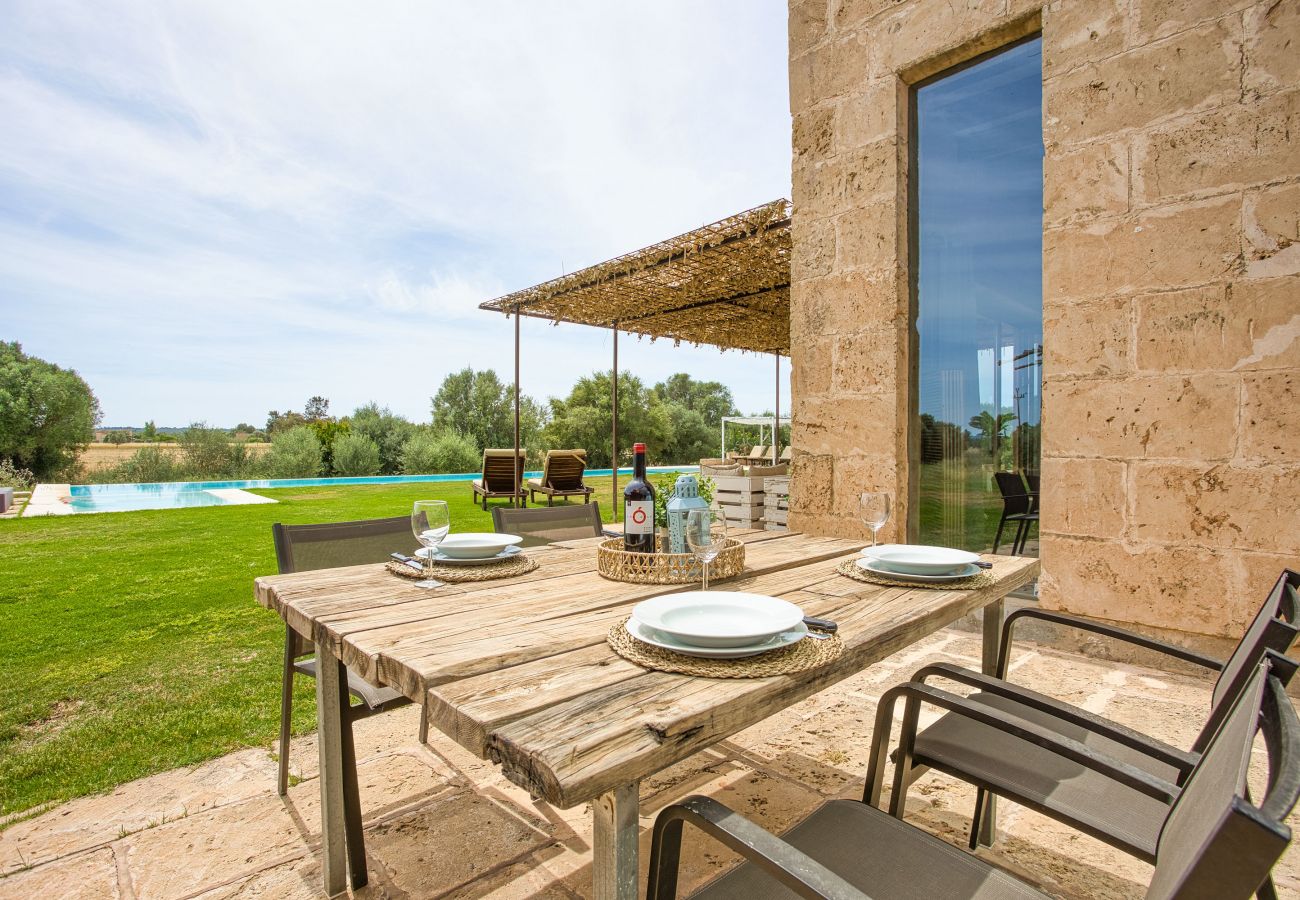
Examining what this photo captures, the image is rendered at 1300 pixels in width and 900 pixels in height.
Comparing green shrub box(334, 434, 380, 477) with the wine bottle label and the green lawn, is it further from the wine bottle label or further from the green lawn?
the wine bottle label

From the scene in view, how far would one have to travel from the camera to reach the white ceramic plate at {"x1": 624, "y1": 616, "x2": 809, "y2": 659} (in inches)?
33.6

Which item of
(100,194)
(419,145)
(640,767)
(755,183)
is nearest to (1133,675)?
(640,767)

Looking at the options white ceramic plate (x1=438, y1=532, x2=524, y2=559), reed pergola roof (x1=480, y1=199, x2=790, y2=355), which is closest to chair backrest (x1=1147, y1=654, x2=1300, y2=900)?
white ceramic plate (x1=438, y1=532, x2=524, y2=559)

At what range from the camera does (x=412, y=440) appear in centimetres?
1747

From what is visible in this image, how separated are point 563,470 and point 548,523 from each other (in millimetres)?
7220

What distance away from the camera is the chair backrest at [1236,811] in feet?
1.31

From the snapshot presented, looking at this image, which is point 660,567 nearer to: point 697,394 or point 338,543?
point 338,543

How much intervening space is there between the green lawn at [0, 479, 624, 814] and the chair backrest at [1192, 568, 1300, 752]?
2436mm

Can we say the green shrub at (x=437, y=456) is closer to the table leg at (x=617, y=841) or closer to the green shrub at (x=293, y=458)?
the green shrub at (x=293, y=458)

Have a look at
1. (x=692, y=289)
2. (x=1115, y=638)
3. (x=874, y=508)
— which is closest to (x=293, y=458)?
(x=692, y=289)

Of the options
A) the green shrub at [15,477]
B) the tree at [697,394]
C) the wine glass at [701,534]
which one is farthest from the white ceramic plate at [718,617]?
the tree at [697,394]

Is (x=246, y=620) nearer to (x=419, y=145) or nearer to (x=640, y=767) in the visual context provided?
(x=640, y=767)

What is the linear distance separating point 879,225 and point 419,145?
9265 millimetres

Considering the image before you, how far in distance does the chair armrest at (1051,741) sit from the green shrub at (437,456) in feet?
56.7
